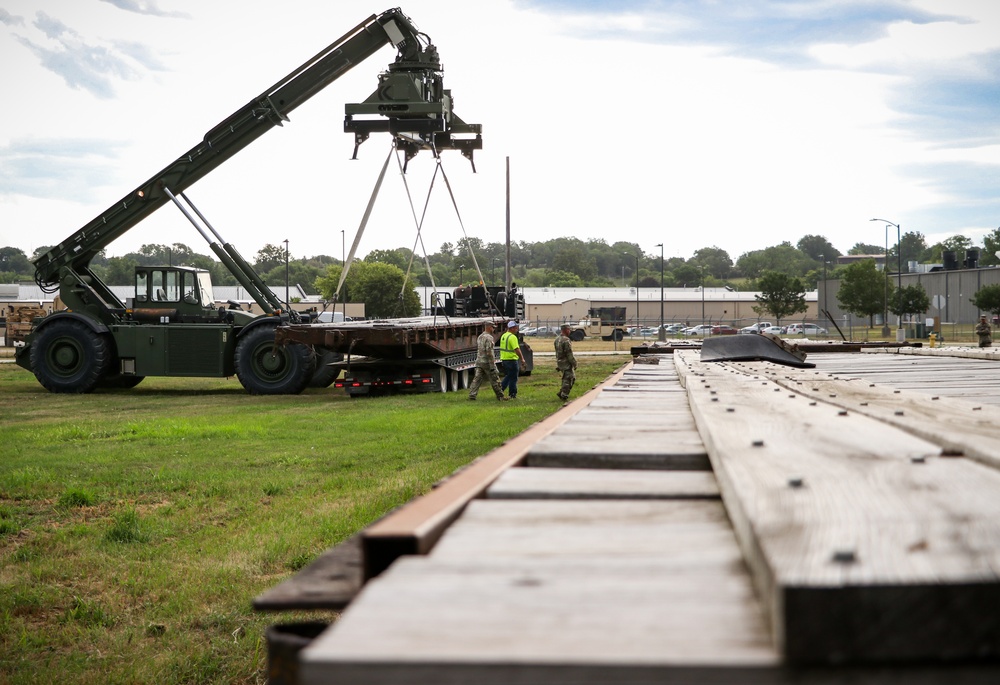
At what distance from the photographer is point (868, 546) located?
52.3 inches

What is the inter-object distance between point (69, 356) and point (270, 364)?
5595 millimetres

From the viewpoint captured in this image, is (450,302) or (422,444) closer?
(422,444)

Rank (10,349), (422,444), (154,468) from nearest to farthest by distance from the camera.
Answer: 1. (154,468)
2. (422,444)
3. (10,349)

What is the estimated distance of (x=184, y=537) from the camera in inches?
333

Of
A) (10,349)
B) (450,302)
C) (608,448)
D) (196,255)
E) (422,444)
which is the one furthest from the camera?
(196,255)

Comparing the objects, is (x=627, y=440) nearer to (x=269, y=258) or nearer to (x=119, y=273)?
(x=119, y=273)

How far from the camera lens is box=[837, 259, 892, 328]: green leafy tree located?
76375mm

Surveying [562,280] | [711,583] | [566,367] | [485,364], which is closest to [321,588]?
[711,583]

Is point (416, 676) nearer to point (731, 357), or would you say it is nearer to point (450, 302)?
point (731, 357)

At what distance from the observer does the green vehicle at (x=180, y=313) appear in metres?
23.9

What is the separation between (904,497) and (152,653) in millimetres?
5434

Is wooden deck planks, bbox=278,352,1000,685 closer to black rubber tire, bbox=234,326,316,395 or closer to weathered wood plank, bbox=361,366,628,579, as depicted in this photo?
weathered wood plank, bbox=361,366,628,579

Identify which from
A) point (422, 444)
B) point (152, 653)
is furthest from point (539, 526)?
point (422, 444)

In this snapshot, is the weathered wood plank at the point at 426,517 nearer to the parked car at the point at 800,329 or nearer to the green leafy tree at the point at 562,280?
the parked car at the point at 800,329
